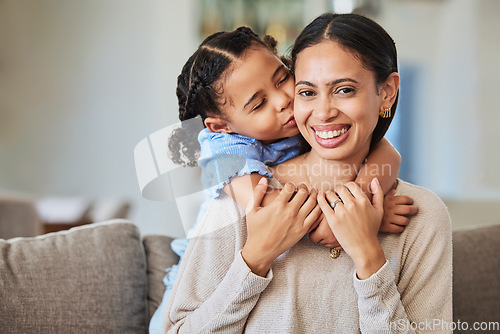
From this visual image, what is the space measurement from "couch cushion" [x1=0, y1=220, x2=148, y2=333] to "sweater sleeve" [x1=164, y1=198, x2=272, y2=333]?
38cm

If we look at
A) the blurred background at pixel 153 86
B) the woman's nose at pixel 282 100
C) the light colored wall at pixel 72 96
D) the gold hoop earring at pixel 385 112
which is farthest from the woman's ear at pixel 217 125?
the light colored wall at pixel 72 96

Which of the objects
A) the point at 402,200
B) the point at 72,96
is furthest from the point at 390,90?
the point at 72,96

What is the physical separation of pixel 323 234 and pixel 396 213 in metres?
0.18

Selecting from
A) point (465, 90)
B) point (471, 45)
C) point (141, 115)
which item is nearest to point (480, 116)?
point (465, 90)

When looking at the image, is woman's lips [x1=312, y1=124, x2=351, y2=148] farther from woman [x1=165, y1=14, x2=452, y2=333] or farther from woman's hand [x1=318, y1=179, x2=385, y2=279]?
woman's hand [x1=318, y1=179, x2=385, y2=279]

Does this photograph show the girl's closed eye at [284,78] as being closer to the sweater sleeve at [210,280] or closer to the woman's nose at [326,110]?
the woman's nose at [326,110]

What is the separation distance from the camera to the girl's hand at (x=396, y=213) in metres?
1.18

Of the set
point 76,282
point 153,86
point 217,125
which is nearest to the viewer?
point 217,125

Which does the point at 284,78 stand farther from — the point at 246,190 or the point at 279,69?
the point at 246,190

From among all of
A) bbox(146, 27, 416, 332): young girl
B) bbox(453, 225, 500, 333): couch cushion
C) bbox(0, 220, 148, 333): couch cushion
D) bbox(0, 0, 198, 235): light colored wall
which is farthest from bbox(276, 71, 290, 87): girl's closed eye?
bbox(0, 0, 198, 235): light colored wall

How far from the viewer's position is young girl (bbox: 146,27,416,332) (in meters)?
1.18

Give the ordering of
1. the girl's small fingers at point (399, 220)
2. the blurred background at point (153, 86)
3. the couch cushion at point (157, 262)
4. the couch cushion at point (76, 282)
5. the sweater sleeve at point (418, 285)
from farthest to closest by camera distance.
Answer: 1. the blurred background at point (153, 86)
2. the couch cushion at point (157, 262)
3. the couch cushion at point (76, 282)
4. the girl's small fingers at point (399, 220)
5. the sweater sleeve at point (418, 285)

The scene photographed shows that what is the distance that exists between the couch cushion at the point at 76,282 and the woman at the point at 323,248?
398mm

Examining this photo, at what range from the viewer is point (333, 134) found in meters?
1.10
